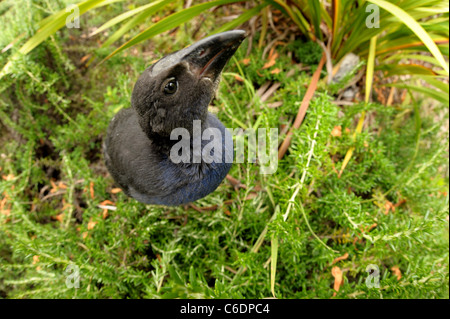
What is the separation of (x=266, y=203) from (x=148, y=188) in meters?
0.75

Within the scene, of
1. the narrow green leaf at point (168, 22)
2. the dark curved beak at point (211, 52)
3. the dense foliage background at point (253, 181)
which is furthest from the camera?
the narrow green leaf at point (168, 22)

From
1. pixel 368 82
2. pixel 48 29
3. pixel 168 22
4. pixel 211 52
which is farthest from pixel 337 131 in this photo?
pixel 48 29

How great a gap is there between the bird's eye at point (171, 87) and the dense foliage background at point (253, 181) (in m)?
0.55

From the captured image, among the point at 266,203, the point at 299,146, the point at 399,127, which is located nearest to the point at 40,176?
the point at 266,203

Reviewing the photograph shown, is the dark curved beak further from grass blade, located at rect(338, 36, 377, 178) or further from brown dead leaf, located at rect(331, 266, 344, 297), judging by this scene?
brown dead leaf, located at rect(331, 266, 344, 297)

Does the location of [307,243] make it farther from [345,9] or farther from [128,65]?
[128,65]

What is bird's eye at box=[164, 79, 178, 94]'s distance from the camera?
1059 millimetres

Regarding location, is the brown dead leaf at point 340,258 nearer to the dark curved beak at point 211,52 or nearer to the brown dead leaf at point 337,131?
the brown dead leaf at point 337,131

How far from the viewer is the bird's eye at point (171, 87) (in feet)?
3.47

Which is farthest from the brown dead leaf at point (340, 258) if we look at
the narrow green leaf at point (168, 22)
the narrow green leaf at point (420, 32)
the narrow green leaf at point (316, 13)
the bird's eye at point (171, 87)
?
the narrow green leaf at point (168, 22)

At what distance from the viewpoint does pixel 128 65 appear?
2301mm

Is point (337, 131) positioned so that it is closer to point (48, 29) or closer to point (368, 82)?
point (368, 82)

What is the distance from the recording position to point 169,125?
1.14 metres

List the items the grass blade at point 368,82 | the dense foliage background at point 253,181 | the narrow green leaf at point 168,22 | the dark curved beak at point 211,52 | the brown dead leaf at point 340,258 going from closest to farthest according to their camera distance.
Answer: the dark curved beak at point 211,52, the dense foliage background at point 253,181, the brown dead leaf at point 340,258, the narrow green leaf at point 168,22, the grass blade at point 368,82
